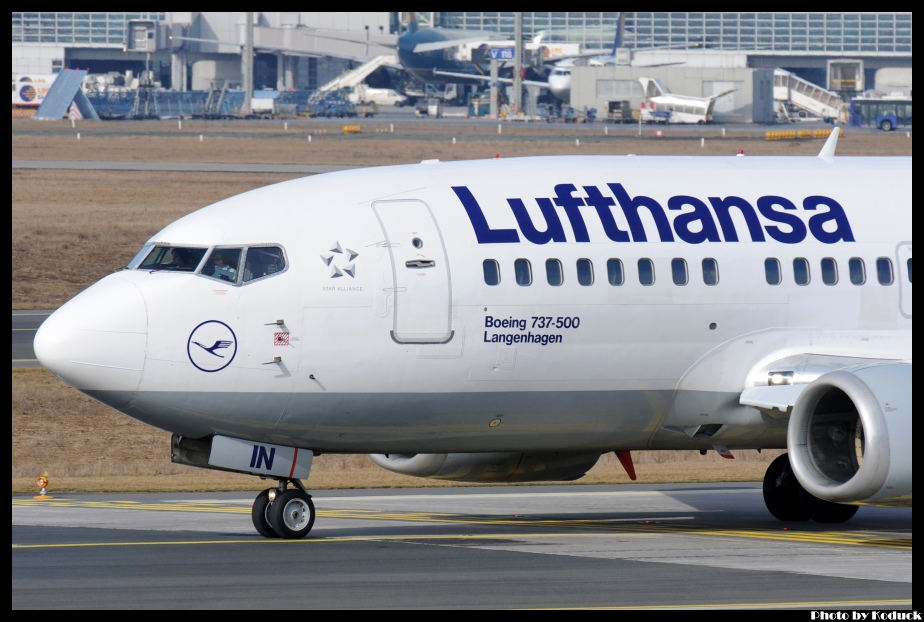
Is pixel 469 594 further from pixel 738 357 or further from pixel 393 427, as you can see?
pixel 738 357

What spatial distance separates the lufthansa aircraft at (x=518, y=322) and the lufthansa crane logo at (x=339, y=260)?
1.2 inches

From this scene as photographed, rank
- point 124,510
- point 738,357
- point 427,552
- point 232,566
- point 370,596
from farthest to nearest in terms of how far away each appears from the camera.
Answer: point 124,510 < point 738,357 < point 427,552 < point 232,566 < point 370,596

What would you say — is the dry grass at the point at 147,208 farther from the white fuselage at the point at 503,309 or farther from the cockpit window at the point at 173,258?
the cockpit window at the point at 173,258

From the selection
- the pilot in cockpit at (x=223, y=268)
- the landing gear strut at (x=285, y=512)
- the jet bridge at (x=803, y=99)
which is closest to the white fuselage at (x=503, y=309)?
the pilot in cockpit at (x=223, y=268)

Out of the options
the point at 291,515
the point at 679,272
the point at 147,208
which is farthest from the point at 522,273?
the point at 147,208

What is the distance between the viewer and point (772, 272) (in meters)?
20.8

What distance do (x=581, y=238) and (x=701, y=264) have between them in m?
1.70

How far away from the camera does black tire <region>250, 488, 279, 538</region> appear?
2002cm

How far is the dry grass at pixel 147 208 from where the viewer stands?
31328mm

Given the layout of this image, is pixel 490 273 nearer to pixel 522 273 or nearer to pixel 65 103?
pixel 522 273

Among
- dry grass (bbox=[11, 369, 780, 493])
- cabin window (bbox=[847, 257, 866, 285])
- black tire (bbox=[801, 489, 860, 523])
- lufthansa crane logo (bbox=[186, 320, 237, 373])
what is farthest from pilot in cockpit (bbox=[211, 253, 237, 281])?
black tire (bbox=[801, 489, 860, 523])

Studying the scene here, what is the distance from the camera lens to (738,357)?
20.6 metres

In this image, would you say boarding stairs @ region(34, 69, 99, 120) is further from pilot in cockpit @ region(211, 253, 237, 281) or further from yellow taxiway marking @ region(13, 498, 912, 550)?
pilot in cockpit @ region(211, 253, 237, 281)

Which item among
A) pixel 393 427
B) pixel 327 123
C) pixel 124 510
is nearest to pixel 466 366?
pixel 393 427
